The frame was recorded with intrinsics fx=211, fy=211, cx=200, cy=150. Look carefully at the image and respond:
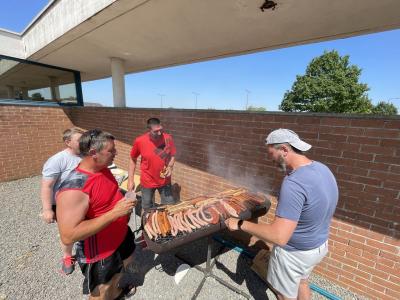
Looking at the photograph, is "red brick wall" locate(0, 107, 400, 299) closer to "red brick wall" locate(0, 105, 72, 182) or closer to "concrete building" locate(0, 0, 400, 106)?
"concrete building" locate(0, 0, 400, 106)

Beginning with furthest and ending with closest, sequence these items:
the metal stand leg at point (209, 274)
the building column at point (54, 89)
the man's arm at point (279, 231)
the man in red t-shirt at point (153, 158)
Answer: the building column at point (54, 89), the man in red t-shirt at point (153, 158), the metal stand leg at point (209, 274), the man's arm at point (279, 231)

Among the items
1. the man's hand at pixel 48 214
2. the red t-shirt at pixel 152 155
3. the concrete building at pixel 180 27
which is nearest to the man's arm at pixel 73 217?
the man's hand at pixel 48 214

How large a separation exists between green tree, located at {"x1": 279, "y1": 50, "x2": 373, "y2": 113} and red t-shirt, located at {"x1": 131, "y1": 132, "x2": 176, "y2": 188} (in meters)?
33.9

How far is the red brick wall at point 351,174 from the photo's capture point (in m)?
2.54

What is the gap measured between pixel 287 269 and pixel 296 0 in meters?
3.63

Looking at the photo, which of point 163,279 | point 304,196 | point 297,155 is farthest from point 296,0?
point 163,279

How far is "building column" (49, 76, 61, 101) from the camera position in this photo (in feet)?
27.8

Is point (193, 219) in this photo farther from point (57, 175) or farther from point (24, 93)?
point (24, 93)

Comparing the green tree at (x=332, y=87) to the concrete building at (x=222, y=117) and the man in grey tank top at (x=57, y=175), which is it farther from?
the man in grey tank top at (x=57, y=175)

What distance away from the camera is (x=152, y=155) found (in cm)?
382

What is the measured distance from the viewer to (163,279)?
10.3 ft

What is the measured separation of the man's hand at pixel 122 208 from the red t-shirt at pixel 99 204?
16 cm

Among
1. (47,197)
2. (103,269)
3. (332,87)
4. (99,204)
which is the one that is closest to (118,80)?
(47,197)

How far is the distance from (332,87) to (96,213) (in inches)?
1482
